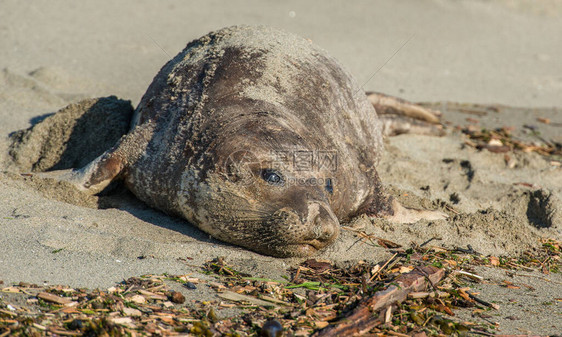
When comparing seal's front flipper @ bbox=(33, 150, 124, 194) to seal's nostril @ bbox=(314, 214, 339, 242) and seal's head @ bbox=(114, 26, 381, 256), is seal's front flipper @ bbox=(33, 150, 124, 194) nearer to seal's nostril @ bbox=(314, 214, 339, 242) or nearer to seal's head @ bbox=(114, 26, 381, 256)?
seal's head @ bbox=(114, 26, 381, 256)

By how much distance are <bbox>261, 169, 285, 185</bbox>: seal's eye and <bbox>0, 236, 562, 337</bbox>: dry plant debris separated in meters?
0.58

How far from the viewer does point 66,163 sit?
584cm

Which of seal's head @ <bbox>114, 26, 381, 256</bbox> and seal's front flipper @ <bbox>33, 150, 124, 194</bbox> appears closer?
seal's head @ <bbox>114, 26, 381, 256</bbox>

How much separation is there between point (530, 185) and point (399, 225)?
2.18 meters

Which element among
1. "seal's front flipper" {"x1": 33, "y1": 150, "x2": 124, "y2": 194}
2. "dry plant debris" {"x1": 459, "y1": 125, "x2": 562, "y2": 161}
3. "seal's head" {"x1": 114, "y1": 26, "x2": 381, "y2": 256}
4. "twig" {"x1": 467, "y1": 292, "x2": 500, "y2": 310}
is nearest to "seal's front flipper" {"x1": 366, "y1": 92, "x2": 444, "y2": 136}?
"dry plant debris" {"x1": 459, "y1": 125, "x2": 562, "y2": 161}

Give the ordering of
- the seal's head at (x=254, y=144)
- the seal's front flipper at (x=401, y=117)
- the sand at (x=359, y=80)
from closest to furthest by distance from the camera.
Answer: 1. the sand at (x=359, y=80)
2. the seal's head at (x=254, y=144)
3. the seal's front flipper at (x=401, y=117)

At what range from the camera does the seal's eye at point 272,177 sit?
416cm

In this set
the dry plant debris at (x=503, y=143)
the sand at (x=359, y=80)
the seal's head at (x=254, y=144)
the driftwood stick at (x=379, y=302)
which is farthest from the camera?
the dry plant debris at (x=503, y=143)

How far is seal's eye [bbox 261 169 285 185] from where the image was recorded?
4.16 meters

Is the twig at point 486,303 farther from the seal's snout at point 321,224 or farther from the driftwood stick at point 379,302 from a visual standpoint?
the seal's snout at point 321,224

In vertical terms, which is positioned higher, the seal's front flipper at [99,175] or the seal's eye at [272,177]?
the seal's eye at [272,177]

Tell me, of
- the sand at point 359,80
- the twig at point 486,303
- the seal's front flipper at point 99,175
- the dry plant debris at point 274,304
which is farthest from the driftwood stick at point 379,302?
the seal's front flipper at point 99,175

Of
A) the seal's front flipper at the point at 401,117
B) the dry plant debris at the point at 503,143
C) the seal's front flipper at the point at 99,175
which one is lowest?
the dry plant debris at the point at 503,143

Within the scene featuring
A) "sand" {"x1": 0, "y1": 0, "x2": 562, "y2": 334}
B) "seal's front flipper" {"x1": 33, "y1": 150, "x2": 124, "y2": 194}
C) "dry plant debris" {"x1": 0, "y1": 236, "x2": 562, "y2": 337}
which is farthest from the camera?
"seal's front flipper" {"x1": 33, "y1": 150, "x2": 124, "y2": 194}
